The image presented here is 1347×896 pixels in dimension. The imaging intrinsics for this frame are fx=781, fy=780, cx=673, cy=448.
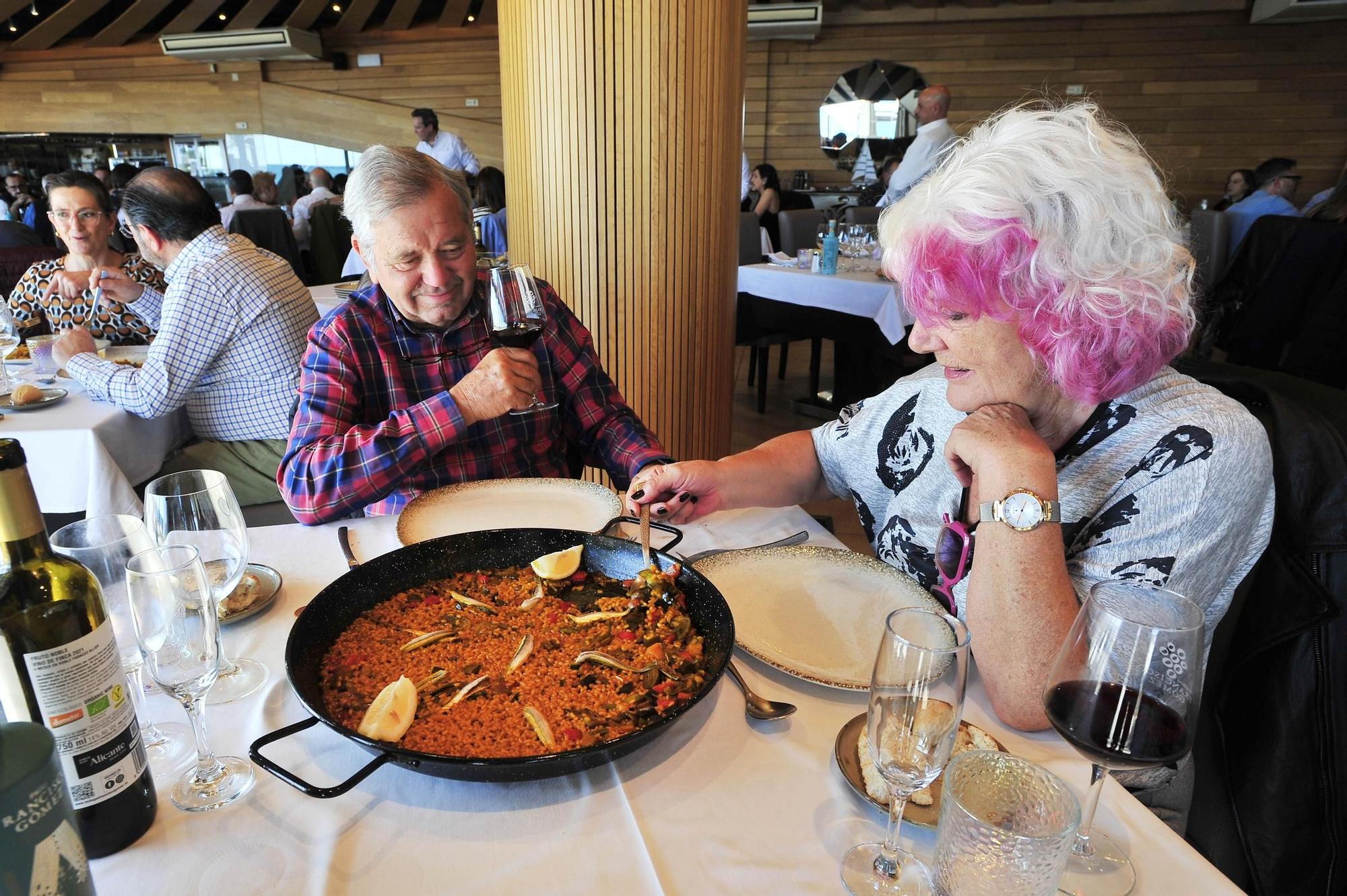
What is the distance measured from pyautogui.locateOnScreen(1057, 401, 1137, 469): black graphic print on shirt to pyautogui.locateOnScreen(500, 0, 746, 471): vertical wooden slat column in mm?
1925

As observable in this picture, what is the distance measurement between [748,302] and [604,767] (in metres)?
4.44

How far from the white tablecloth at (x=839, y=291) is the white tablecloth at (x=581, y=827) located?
3404 millimetres

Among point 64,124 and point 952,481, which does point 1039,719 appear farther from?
point 64,124

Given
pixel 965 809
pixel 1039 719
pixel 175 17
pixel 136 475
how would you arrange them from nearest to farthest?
pixel 965 809 < pixel 1039 719 < pixel 136 475 < pixel 175 17

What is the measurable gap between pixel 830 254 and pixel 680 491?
3.59 metres

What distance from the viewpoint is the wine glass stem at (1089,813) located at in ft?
2.47

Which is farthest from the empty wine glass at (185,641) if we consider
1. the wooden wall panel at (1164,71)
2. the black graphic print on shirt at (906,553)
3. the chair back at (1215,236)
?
the wooden wall panel at (1164,71)

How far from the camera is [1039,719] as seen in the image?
92cm

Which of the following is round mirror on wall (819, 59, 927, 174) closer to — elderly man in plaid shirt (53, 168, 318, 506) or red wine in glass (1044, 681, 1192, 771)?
elderly man in plaid shirt (53, 168, 318, 506)

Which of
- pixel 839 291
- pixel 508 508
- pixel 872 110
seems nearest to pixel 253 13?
pixel 872 110

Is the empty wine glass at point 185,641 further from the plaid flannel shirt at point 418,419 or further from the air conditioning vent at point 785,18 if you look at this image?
the air conditioning vent at point 785,18

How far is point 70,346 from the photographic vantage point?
2.60 metres

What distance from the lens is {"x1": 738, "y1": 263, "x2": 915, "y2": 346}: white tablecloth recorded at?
417 centimetres

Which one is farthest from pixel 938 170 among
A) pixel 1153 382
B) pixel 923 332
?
pixel 1153 382
